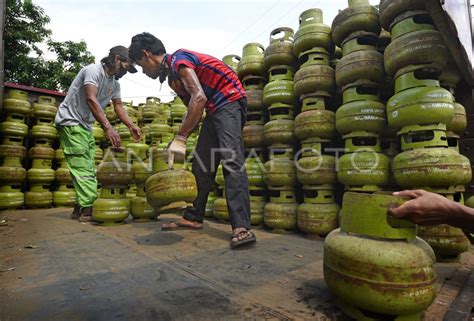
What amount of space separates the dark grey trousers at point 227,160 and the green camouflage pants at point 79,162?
1717 mm

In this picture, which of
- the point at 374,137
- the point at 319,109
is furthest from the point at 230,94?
the point at 374,137

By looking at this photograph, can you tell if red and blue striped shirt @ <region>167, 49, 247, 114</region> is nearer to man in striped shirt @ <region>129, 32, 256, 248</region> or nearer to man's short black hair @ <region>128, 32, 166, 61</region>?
man in striped shirt @ <region>129, 32, 256, 248</region>

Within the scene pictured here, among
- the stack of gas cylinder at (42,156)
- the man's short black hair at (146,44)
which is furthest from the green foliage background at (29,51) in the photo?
the man's short black hair at (146,44)

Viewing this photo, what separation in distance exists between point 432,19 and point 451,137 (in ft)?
3.54

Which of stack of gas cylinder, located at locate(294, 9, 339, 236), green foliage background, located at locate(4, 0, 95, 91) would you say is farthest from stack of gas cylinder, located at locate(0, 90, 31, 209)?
green foliage background, located at locate(4, 0, 95, 91)

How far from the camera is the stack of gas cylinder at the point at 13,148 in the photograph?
5.14 m

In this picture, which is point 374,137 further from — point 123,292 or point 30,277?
point 30,277

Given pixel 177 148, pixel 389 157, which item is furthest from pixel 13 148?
pixel 389 157

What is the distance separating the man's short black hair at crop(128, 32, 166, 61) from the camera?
2.99 metres

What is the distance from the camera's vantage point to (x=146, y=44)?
2.99 metres

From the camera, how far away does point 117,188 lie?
12.1ft

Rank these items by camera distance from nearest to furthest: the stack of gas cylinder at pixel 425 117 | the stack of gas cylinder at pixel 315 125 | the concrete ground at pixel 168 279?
1. the concrete ground at pixel 168 279
2. the stack of gas cylinder at pixel 425 117
3. the stack of gas cylinder at pixel 315 125

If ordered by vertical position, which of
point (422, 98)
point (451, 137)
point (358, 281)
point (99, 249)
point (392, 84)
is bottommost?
point (99, 249)

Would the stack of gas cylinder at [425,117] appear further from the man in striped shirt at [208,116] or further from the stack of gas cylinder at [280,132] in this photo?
A: the man in striped shirt at [208,116]
